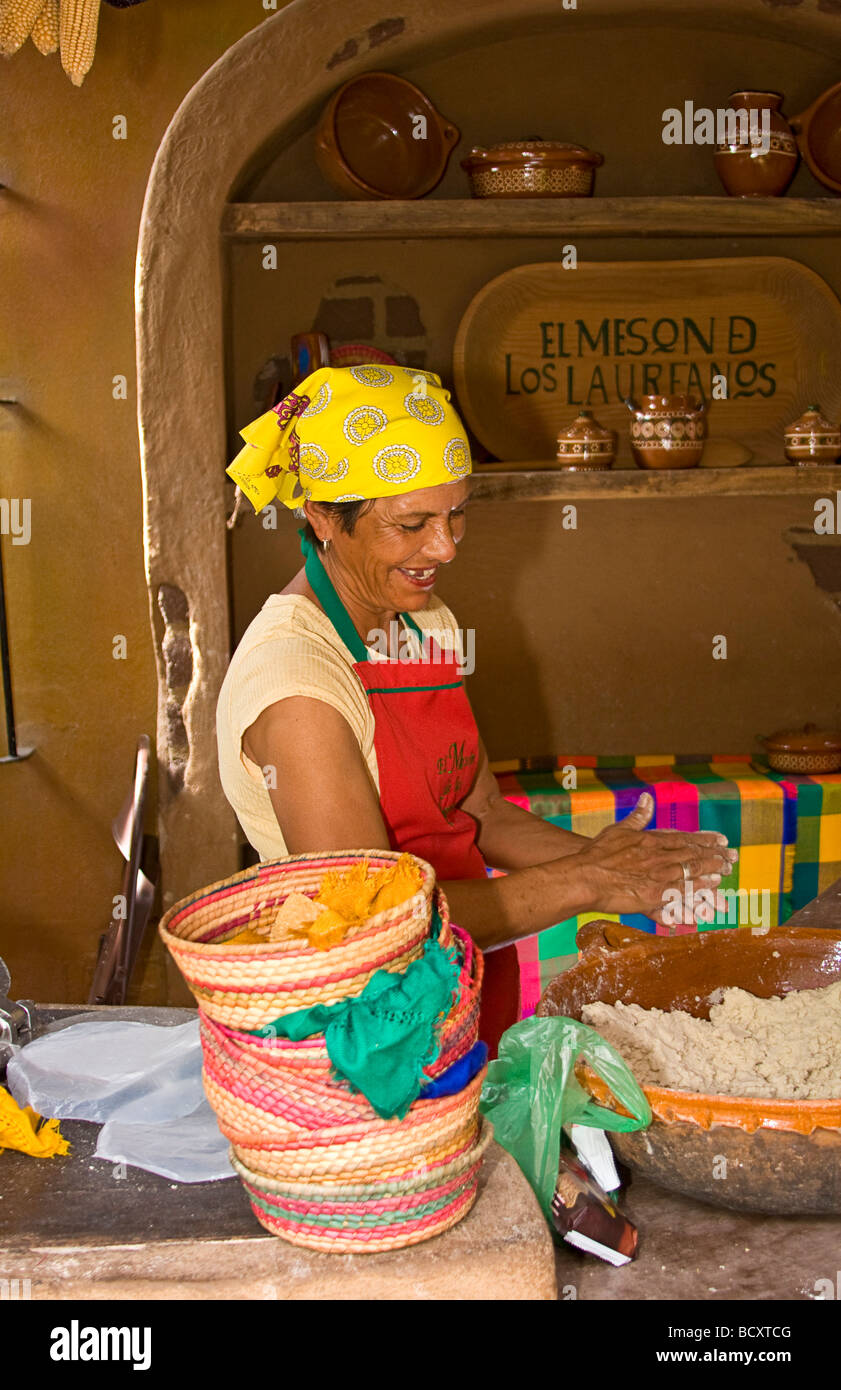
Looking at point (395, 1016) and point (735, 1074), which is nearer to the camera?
point (395, 1016)

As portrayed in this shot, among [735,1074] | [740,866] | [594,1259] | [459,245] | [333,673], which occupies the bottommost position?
[740,866]

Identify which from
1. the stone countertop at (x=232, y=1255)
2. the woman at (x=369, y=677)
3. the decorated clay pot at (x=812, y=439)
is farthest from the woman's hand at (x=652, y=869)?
the decorated clay pot at (x=812, y=439)

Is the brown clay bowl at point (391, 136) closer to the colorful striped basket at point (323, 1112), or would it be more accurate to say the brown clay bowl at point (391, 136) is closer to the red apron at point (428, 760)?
the red apron at point (428, 760)

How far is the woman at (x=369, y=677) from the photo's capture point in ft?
5.74

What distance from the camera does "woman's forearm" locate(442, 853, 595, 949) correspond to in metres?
1.90

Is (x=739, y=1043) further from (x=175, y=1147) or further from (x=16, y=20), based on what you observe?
(x=16, y=20)

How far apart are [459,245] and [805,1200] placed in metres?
2.69

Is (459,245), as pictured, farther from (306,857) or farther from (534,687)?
(306,857)

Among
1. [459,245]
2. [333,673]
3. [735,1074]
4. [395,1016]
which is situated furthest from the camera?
[459,245]

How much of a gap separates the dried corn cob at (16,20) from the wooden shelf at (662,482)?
1417 mm

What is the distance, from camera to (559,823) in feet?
10.2

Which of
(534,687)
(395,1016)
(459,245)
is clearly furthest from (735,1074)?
(459,245)

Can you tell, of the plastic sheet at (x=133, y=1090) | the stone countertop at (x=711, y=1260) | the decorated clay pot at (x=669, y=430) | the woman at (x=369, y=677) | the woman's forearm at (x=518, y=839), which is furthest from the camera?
the decorated clay pot at (x=669, y=430)

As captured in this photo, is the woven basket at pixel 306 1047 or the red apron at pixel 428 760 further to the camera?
the red apron at pixel 428 760
